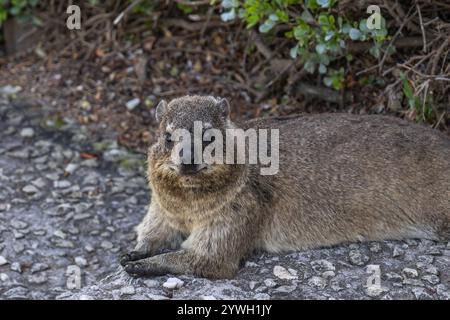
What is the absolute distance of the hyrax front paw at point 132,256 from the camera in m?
5.46

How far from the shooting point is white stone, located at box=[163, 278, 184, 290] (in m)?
Result: 5.12

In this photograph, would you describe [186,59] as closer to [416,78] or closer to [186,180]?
[416,78]

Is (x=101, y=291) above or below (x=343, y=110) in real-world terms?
below

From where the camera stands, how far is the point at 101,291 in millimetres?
5137

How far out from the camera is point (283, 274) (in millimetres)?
5273

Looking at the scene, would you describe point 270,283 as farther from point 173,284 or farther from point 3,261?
point 3,261

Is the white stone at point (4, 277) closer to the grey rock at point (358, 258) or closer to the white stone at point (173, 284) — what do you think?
the white stone at point (173, 284)

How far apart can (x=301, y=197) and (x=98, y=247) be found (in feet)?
6.78

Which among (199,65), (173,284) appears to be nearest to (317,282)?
(173,284)

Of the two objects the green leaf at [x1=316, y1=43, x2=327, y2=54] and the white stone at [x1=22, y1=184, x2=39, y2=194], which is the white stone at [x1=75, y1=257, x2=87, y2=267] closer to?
the white stone at [x1=22, y1=184, x2=39, y2=194]

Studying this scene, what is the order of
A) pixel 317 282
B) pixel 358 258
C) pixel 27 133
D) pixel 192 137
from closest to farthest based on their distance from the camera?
pixel 192 137
pixel 317 282
pixel 358 258
pixel 27 133

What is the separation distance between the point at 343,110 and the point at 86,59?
306 cm
